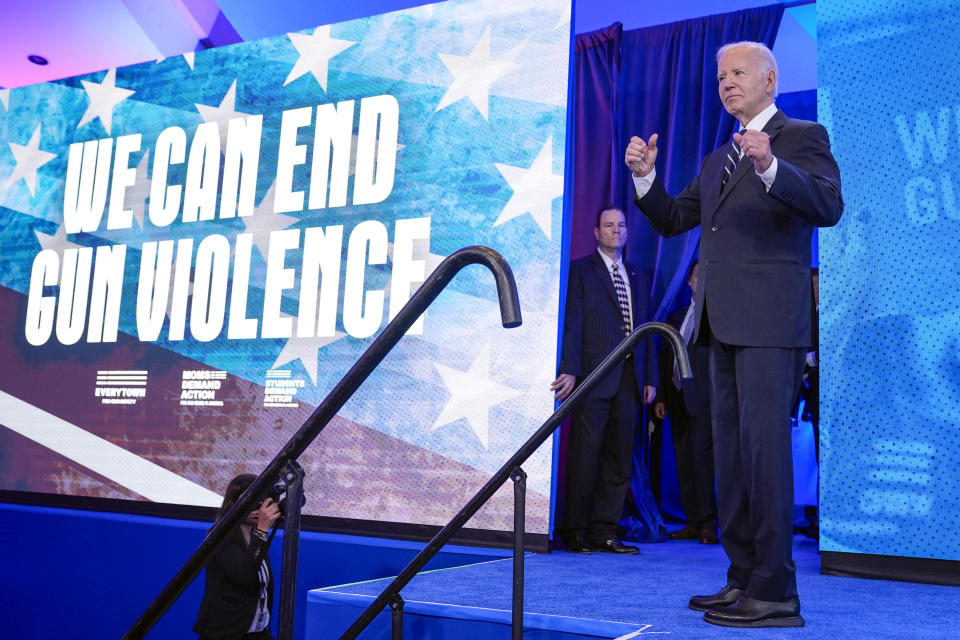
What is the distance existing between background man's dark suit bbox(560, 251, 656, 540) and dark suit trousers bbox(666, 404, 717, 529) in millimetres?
639

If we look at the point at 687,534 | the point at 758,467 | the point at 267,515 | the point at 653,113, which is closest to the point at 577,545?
the point at 687,534

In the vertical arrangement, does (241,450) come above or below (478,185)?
below

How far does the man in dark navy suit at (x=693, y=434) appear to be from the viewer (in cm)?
416

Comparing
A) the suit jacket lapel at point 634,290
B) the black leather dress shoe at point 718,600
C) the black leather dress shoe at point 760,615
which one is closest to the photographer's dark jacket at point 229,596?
the black leather dress shoe at point 718,600

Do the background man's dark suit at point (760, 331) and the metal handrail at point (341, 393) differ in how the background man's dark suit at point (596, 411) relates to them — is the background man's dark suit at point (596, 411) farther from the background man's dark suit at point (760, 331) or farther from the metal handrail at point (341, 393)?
the metal handrail at point (341, 393)

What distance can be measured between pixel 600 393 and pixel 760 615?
173 centimetres

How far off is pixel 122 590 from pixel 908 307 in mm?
3600

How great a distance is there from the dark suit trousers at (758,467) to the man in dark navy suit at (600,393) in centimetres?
141

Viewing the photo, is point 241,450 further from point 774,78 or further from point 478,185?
point 774,78

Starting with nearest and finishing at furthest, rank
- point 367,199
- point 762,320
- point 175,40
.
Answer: point 762,320 → point 367,199 → point 175,40

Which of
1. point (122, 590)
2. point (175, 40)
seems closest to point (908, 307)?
point (122, 590)

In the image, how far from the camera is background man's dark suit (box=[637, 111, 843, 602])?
191 cm

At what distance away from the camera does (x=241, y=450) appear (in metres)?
4.18

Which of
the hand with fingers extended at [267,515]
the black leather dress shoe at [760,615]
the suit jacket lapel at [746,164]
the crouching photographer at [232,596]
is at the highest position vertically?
the suit jacket lapel at [746,164]
